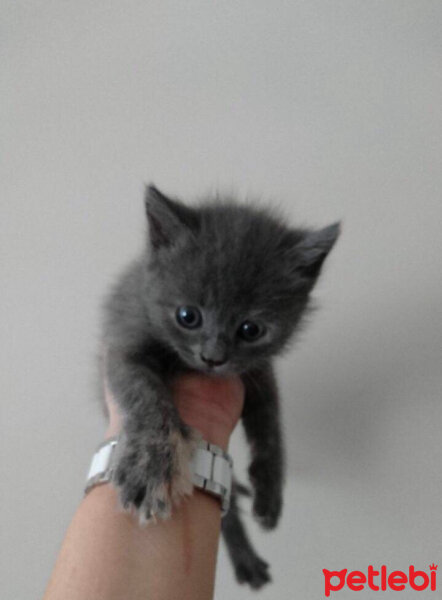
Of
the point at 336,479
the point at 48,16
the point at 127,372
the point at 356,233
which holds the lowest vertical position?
the point at 336,479

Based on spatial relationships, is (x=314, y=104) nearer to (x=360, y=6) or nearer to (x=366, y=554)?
(x=360, y=6)

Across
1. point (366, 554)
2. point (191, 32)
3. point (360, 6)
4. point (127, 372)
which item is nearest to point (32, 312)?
point (127, 372)

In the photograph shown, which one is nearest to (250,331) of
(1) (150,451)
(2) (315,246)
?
(2) (315,246)

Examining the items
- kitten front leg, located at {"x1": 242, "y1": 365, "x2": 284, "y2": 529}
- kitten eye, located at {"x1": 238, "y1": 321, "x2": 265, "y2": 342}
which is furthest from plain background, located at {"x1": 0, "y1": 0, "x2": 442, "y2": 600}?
kitten eye, located at {"x1": 238, "y1": 321, "x2": 265, "y2": 342}

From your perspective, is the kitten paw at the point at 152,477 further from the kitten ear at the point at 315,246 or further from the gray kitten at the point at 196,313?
the kitten ear at the point at 315,246

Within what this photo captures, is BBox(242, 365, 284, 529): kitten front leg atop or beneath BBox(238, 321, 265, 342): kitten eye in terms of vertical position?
beneath

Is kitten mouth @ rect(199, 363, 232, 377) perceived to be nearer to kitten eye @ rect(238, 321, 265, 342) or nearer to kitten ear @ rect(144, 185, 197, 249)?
kitten eye @ rect(238, 321, 265, 342)

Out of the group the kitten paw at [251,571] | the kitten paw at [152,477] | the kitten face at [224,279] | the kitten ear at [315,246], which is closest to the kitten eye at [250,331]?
the kitten face at [224,279]

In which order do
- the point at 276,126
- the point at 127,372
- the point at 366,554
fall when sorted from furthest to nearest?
the point at 276,126 < the point at 366,554 < the point at 127,372
